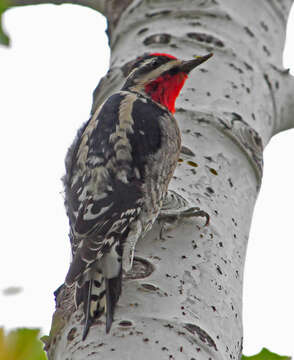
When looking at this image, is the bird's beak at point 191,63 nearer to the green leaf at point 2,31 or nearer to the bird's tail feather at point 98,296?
the bird's tail feather at point 98,296

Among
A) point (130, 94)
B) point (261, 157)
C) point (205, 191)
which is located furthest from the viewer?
point (130, 94)

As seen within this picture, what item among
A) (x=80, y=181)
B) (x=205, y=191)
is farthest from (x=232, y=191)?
(x=80, y=181)

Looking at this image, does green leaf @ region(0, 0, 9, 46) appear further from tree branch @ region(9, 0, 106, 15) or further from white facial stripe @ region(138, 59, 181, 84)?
tree branch @ region(9, 0, 106, 15)

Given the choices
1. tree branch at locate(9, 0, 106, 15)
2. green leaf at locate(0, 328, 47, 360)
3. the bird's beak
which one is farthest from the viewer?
tree branch at locate(9, 0, 106, 15)

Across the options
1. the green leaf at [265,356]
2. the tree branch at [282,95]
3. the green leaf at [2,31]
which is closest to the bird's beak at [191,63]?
the tree branch at [282,95]

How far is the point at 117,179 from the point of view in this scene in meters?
2.51

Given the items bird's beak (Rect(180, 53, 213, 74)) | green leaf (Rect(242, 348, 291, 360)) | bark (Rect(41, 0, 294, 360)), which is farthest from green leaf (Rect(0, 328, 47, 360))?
bird's beak (Rect(180, 53, 213, 74))

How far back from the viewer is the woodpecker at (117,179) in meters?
2.08

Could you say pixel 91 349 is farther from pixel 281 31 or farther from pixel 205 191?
pixel 281 31

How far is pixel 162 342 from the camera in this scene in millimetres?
1682

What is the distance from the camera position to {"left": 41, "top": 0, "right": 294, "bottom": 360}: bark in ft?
5.78

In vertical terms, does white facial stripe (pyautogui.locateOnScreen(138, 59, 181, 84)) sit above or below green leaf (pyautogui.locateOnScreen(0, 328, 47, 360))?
above

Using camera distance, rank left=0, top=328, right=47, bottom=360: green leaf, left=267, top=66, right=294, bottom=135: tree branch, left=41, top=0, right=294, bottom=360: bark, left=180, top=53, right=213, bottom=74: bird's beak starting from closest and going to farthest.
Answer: left=0, top=328, right=47, bottom=360: green leaf, left=41, top=0, right=294, bottom=360: bark, left=180, top=53, right=213, bottom=74: bird's beak, left=267, top=66, right=294, bottom=135: tree branch

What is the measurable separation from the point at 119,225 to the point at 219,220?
363 millimetres
